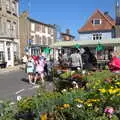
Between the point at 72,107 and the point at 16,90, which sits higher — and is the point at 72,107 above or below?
above

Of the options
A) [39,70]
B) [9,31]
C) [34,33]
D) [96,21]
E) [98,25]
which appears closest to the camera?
[39,70]

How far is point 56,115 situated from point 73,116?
235mm

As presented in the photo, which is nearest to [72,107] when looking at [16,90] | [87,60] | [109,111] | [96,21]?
[109,111]

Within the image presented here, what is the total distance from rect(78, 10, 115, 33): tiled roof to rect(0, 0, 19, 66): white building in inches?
1052

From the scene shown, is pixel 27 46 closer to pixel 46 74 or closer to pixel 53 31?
pixel 53 31

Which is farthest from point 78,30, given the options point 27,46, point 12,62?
point 12,62

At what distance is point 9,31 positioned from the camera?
47.8 meters

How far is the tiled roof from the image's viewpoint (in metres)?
73.9

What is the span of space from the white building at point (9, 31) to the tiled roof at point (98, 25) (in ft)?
87.7

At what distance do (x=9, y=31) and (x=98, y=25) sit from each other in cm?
3127

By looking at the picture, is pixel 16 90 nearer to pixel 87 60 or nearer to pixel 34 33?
pixel 87 60

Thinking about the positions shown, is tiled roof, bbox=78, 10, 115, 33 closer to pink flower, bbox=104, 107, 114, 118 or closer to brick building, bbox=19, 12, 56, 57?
brick building, bbox=19, 12, 56, 57

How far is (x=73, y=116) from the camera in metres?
4.65

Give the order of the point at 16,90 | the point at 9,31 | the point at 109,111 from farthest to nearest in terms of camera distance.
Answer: the point at 9,31, the point at 16,90, the point at 109,111
